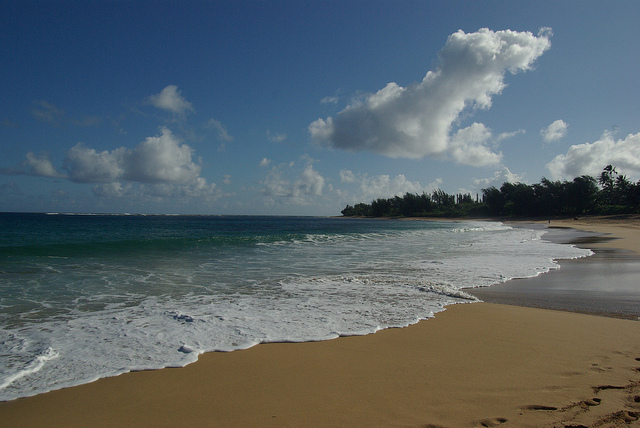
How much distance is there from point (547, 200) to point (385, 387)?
9838cm

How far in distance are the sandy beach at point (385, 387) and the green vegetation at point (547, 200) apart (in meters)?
74.6

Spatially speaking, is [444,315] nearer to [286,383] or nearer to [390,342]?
[390,342]

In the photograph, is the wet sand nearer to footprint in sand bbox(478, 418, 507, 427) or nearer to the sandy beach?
the sandy beach

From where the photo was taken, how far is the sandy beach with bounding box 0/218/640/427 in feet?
8.95

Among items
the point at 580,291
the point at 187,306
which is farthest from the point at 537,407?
the point at 580,291

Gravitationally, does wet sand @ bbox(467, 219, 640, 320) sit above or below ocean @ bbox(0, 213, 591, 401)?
below

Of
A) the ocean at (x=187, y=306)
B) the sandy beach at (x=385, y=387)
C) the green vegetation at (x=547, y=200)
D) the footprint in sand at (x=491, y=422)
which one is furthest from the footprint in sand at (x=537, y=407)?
the green vegetation at (x=547, y=200)

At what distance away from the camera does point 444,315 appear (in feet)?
18.9

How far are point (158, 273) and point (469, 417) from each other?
10429mm

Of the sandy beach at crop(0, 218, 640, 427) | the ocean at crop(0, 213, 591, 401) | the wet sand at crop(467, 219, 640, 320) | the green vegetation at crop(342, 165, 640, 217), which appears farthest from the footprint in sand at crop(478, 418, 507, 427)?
the green vegetation at crop(342, 165, 640, 217)

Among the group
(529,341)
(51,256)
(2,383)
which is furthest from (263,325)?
(51,256)

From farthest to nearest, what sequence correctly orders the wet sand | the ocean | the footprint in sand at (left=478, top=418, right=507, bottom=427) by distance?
the wet sand
the ocean
the footprint in sand at (left=478, top=418, right=507, bottom=427)

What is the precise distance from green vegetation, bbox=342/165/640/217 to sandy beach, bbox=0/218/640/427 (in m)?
74.6

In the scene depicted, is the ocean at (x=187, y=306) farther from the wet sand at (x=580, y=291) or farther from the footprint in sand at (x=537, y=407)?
the footprint in sand at (x=537, y=407)
